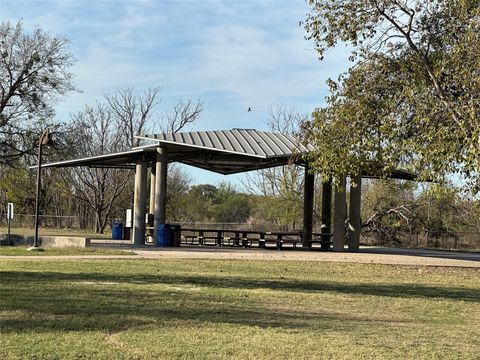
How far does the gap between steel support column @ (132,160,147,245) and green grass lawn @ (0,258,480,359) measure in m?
11.6

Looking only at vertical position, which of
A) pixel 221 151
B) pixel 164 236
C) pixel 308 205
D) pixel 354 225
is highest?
pixel 221 151

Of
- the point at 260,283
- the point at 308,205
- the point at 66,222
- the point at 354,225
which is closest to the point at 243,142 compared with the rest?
the point at 354,225

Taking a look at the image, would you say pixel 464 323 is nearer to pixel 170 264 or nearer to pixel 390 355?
pixel 390 355

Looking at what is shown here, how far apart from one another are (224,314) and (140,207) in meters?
19.6

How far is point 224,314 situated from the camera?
336 inches

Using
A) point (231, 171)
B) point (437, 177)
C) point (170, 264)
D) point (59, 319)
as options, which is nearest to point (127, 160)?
point (231, 171)

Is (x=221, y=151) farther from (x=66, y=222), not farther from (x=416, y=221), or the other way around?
(x=66, y=222)

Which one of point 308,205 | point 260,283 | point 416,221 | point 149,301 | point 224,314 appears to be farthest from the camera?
point 416,221

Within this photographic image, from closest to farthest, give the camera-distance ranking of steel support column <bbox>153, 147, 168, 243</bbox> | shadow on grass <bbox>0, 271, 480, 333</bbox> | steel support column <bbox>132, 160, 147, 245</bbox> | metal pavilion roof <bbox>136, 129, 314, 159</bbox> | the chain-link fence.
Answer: shadow on grass <bbox>0, 271, 480, 333</bbox> < metal pavilion roof <bbox>136, 129, 314, 159</bbox> < steel support column <bbox>153, 147, 168, 243</bbox> < steel support column <bbox>132, 160, 147, 245</bbox> < the chain-link fence

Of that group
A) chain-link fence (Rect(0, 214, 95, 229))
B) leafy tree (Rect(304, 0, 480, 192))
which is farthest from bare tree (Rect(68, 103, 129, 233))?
leafy tree (Rect(304, 0, 480, 192))

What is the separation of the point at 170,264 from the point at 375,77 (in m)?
8.11

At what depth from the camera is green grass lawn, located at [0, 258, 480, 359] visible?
6.34 meters

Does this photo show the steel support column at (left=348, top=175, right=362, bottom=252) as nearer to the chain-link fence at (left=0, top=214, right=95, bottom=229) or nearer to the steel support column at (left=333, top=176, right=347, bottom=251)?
the steel support column at (left=333, top=176, right=347, bottom=251)

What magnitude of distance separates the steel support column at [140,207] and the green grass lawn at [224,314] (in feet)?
38.0
